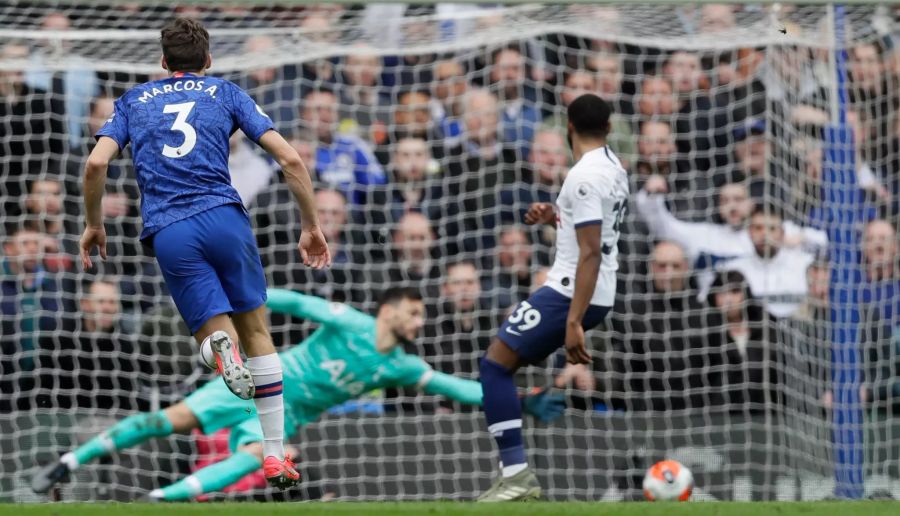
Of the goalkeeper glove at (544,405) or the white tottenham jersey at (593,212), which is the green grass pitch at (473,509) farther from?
the goalkeeper glove at (544,405)

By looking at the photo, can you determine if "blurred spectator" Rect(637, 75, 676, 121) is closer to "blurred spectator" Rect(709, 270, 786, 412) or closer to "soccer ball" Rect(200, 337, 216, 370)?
"blurred spectator" Rect(709, 270, 786, 412)

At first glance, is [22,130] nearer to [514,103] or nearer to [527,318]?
[514,103]

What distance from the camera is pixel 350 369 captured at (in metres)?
8.59

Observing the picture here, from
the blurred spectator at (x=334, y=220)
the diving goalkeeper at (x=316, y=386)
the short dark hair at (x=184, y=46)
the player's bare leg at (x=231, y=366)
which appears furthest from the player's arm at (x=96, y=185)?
the blurred spectator at (x=334, y=220)

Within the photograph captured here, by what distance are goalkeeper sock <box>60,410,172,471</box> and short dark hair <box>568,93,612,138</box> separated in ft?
11.5

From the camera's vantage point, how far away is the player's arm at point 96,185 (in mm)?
5398

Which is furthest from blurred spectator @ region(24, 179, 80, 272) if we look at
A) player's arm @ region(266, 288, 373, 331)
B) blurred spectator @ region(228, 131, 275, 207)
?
player's arm @ region(266, 288, 373, 331)

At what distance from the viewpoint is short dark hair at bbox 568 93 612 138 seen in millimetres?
6691

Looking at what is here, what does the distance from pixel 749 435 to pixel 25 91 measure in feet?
18.6

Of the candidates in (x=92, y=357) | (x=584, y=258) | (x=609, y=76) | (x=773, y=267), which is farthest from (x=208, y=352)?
(x=609, y=76)

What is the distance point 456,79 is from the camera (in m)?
10.1

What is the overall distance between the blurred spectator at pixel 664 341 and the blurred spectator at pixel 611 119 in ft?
2.71

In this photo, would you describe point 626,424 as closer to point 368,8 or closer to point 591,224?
point 591,224

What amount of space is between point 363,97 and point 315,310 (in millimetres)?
2506
